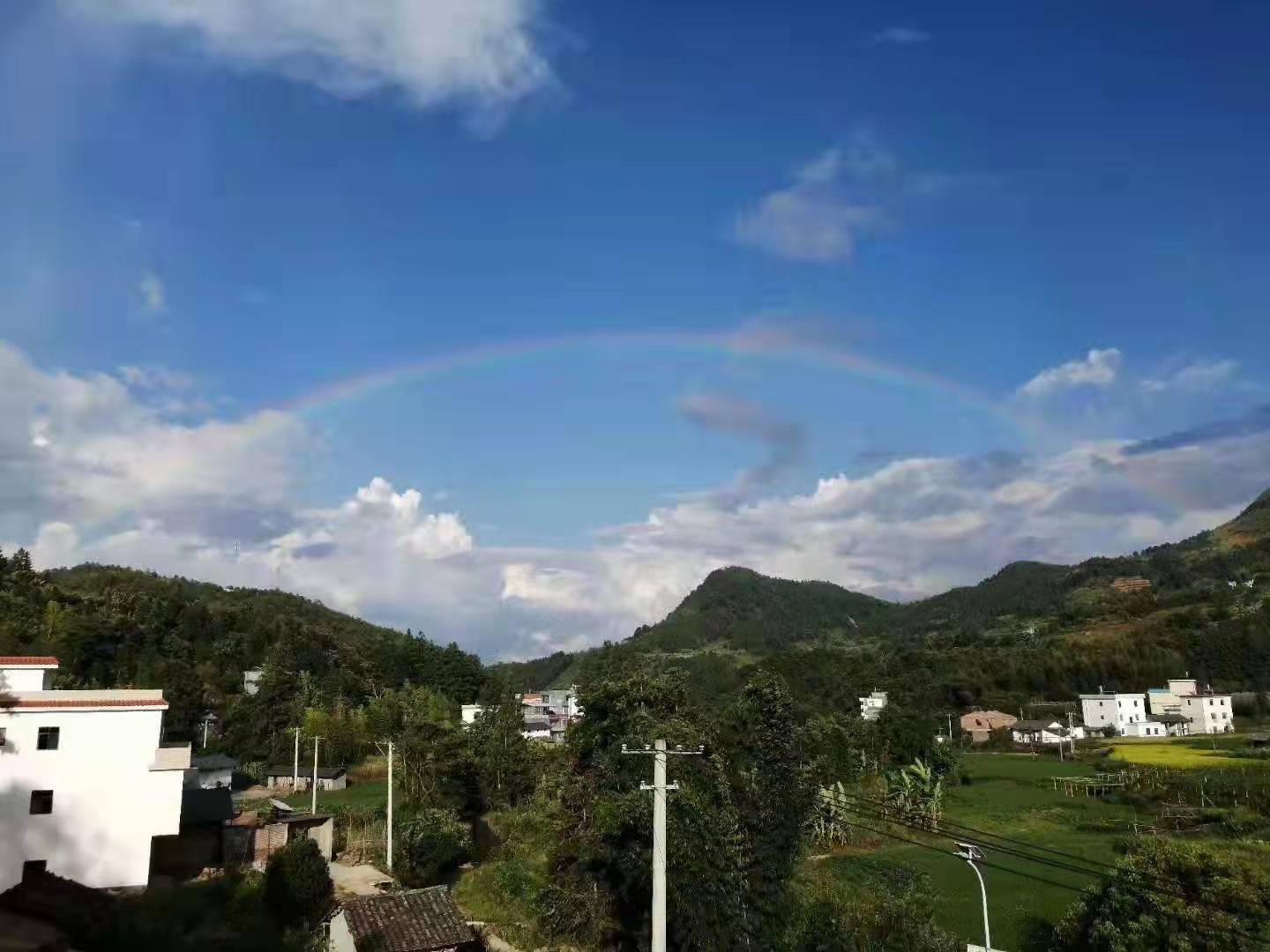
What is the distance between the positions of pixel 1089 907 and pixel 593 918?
12.7 meters

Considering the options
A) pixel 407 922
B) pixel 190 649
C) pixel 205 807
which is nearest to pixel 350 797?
pixel 205 807

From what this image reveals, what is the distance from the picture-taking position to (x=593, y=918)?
84.5 ft

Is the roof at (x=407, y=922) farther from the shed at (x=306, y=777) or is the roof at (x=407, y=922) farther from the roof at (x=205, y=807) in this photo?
the shed at (x=306, y=777)

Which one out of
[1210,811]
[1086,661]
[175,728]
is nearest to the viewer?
[1210,811]

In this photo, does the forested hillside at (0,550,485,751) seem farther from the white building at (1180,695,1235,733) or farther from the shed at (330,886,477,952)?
the white building at (1180,695,1235,733)

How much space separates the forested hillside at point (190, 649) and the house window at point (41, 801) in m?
35.9

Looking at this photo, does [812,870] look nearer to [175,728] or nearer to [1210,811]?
[1210,811]

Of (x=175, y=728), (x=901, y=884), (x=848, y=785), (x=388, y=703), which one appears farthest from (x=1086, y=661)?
(x=175, y=728)

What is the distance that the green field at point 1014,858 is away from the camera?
2958 centimetres

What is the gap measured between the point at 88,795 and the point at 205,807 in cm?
688

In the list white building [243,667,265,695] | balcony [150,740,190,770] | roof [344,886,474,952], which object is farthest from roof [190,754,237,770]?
roof [344,886,474,952]

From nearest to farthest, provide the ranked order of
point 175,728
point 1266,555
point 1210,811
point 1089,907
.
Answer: point 1089,907 < point 1210,811 < point 175,728 < point 1266,555

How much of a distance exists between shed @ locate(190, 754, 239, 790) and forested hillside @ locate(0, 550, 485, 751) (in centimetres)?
1105

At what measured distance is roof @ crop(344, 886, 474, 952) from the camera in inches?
860
